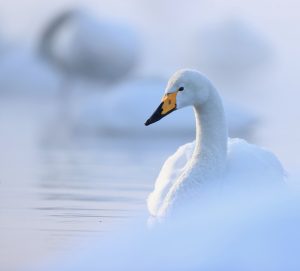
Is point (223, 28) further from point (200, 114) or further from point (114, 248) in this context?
point (114, 248)

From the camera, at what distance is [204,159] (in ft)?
21.7

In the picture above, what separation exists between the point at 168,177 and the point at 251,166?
498 millimetres

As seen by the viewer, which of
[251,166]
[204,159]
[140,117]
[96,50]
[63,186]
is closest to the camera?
[204,159]

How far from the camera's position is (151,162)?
9.24 m

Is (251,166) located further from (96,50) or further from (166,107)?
(96,50)

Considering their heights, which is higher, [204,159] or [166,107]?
[166,107]

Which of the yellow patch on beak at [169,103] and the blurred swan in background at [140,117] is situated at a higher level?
the blurred swan in background at [140,117]

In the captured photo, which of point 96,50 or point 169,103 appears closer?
point 169,103

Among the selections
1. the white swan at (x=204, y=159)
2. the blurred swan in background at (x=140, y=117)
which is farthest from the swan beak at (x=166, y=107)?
the blurred swan in background at (x=140, y=117)

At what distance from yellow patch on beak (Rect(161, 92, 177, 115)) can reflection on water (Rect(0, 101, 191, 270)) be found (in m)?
0.58

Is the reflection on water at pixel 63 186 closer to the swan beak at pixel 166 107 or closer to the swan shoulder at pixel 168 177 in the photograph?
the swan shoulder at pixel 168 177

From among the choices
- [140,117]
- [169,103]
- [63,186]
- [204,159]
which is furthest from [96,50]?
[169,103]

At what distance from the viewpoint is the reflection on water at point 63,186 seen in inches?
231

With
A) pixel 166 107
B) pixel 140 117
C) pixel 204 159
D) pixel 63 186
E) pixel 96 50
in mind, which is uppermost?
pixel 96 50
